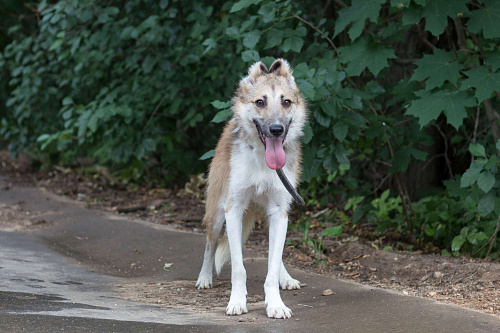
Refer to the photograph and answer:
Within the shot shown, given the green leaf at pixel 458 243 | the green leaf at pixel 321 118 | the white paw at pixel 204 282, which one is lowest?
the white paw at pixel 204 282

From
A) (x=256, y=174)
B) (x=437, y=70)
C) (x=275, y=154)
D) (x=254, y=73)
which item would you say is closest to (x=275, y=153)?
(x=275, y=154)

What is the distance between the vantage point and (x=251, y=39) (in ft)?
20.5

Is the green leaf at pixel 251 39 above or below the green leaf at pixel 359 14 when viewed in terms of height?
below

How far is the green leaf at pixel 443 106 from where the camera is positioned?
5.65 meters

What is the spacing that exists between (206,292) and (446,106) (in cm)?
283

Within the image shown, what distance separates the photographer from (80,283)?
5625 millimetres

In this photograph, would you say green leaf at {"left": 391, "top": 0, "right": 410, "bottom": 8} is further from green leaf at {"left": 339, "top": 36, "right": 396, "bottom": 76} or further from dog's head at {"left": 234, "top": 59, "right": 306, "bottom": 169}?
dog's head at {"left": 234, "top": 59, "right": 306, "bottom": 169}

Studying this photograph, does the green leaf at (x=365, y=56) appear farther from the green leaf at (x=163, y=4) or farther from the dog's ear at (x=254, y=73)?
the green leaf at (x=163, y=4)

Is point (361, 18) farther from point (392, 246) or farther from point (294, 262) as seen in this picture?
point (392, 246)

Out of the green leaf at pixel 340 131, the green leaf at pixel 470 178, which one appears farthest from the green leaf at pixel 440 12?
the green leaf at pixel 470 178

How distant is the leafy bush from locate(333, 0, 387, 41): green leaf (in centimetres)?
1

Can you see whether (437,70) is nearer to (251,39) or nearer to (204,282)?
(251,39)

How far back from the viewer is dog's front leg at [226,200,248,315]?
4.67 m

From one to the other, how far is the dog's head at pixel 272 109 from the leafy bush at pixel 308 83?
32 cm
